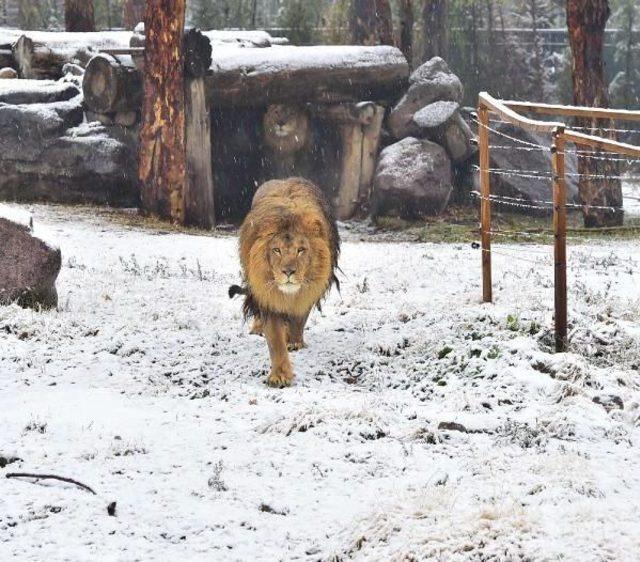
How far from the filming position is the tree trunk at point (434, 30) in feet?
82.2

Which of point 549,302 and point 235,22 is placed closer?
point 549,302

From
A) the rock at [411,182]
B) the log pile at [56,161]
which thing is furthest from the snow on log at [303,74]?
the log pile at [56,161]

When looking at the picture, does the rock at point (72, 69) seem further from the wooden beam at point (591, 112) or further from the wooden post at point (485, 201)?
the wooden beam at point (591, 112)

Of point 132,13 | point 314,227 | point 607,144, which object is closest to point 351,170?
point 132,13

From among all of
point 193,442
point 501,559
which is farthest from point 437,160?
point 501,559

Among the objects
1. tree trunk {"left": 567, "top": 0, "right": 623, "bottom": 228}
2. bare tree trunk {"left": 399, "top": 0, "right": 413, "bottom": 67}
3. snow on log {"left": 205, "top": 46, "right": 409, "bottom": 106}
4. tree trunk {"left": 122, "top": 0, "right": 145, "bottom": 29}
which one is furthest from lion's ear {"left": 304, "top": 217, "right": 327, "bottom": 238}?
tree trunk {"left": 122, "top": 0, "right": 145, "bottom": 29}

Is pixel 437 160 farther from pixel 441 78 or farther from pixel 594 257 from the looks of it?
pixel 594 257

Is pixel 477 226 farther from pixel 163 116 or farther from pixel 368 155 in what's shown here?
pixel 163 116

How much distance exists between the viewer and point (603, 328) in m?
7.79

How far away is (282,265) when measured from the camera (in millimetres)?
7125

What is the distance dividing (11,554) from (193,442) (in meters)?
1.53

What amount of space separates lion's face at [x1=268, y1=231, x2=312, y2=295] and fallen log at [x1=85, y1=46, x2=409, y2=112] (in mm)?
9113

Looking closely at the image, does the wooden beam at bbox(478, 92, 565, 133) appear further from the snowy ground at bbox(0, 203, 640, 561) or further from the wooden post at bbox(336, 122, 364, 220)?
the wooden post at bbox(336, 122, 364, 220)

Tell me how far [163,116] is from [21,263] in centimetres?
666
